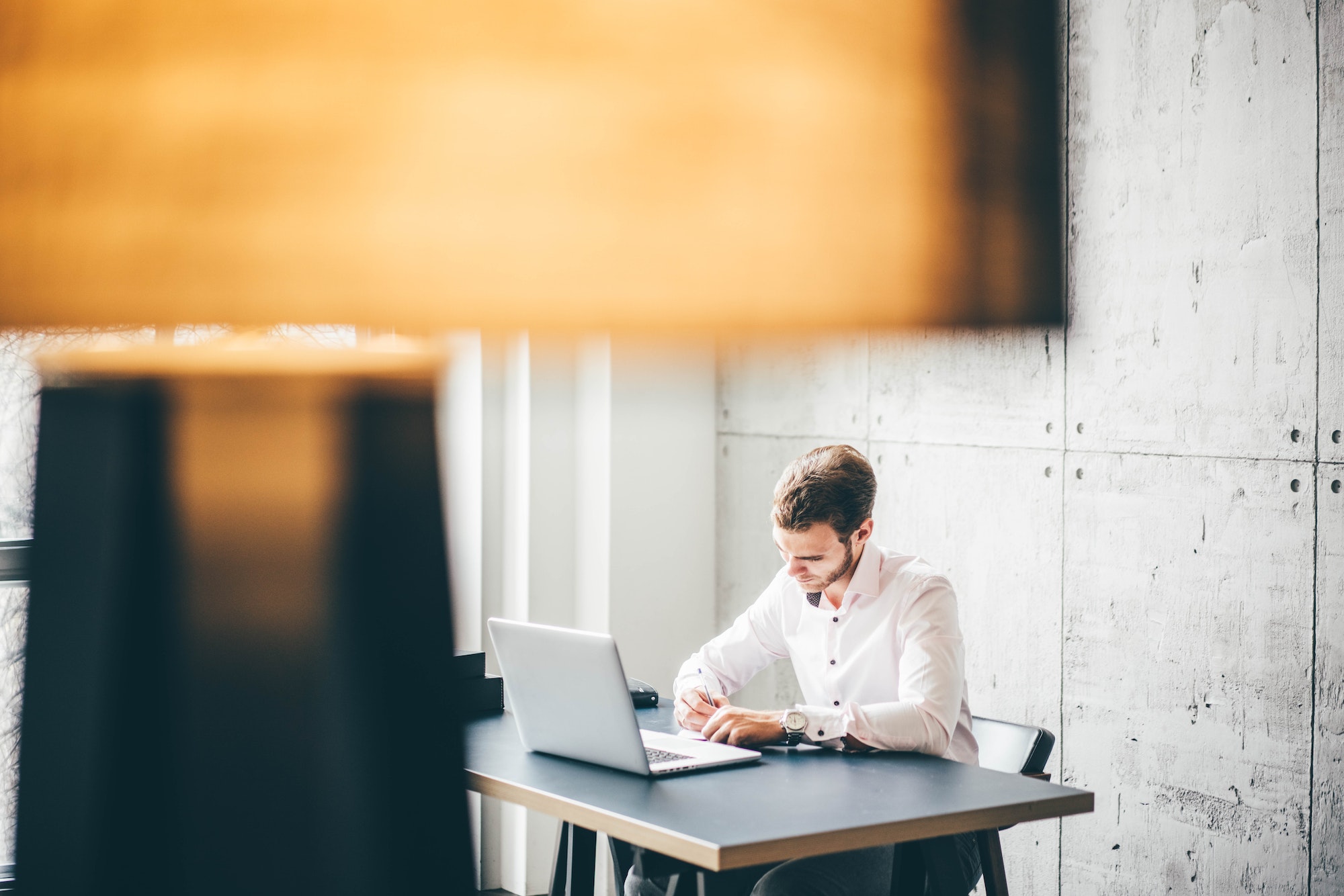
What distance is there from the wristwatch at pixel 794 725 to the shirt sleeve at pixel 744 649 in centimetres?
63

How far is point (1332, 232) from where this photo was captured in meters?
3.21

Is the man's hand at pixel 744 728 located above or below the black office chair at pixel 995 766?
above

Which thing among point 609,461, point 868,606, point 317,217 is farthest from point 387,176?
point 609,461

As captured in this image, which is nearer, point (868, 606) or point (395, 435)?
point (395, 435)

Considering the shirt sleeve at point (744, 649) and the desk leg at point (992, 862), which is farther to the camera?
the shirt sleeve at point (744, 649)

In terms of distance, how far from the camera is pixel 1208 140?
3.50m

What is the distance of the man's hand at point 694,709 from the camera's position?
3.14m

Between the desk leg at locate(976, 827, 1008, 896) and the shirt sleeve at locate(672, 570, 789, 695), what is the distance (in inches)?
35.2

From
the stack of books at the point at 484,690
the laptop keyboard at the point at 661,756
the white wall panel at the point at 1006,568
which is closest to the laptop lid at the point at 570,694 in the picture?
the laptop keyboard at the point at 661,756

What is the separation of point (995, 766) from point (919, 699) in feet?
1.10

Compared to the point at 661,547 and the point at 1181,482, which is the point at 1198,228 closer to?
the point at 1181,482

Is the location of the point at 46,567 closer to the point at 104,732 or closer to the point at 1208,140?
the point at 104,732

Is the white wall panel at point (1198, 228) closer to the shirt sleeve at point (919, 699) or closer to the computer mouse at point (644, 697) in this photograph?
the shirt sleeve at point (919, 699)

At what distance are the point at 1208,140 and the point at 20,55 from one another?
3.68 metres
